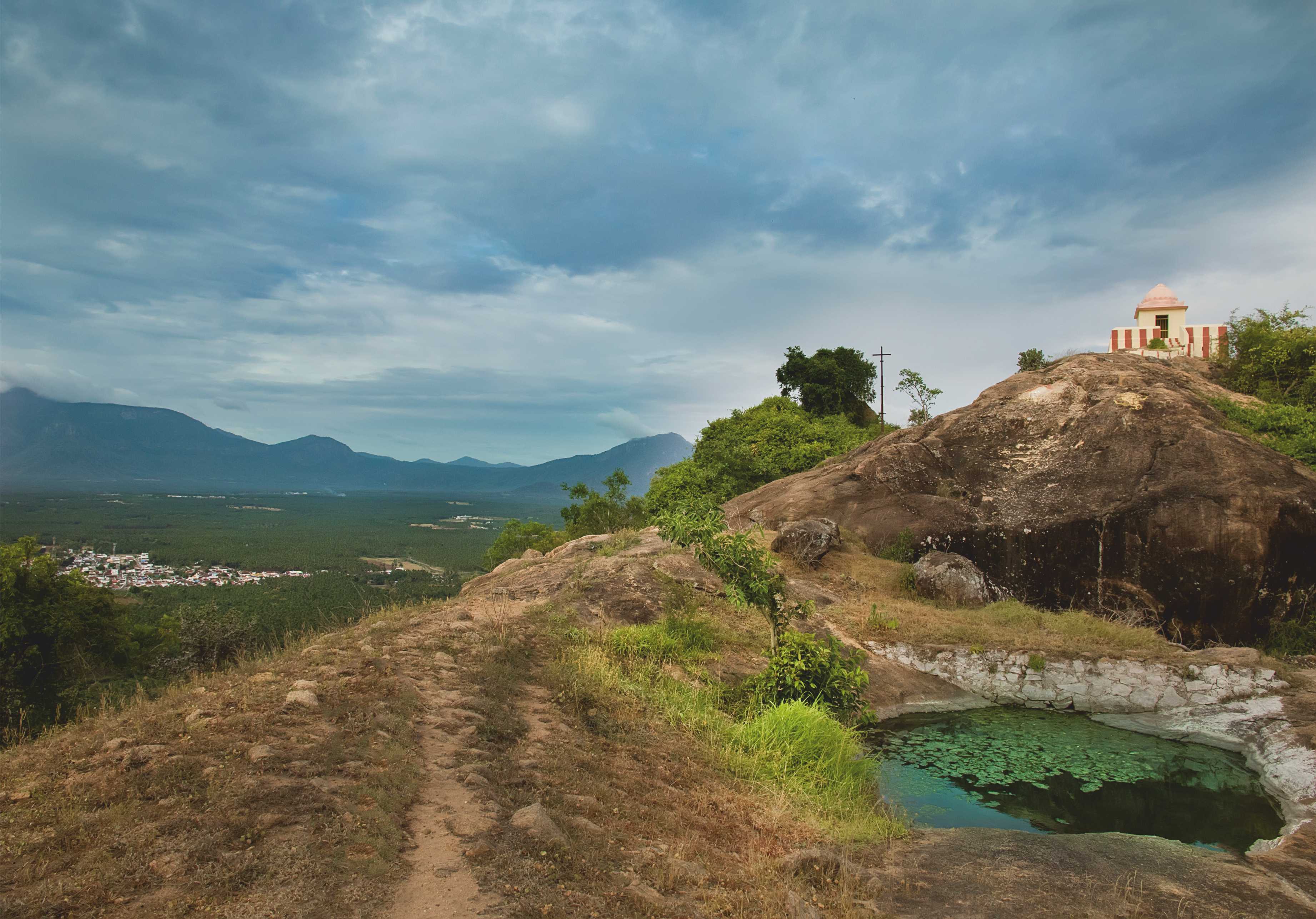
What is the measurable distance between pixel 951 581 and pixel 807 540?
3234mm

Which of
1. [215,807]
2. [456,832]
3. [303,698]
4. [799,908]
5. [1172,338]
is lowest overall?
[799,908]

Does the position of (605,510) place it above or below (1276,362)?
below

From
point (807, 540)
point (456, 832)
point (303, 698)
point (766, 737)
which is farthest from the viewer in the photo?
point (807, 540)

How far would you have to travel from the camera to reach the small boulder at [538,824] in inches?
212

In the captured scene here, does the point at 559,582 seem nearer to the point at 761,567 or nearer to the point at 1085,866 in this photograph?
the point at 761,567

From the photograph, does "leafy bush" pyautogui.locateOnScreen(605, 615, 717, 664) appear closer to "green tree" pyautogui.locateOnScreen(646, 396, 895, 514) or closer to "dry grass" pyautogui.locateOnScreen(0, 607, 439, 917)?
"dry grass" pyautogui.locateOnScreen(0, 607, 439, 917)

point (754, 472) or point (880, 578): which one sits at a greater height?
point (754, 472)

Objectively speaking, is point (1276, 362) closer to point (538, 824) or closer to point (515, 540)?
point (538, 824)

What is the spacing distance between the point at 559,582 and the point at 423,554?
283ft

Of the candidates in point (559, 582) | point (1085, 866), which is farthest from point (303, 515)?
point (1085, 866)

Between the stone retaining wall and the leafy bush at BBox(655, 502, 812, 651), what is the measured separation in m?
4.58

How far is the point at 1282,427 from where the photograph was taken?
18000mm

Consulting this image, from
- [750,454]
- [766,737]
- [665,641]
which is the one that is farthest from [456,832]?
[750,454]

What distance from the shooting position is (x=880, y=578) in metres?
16.5
